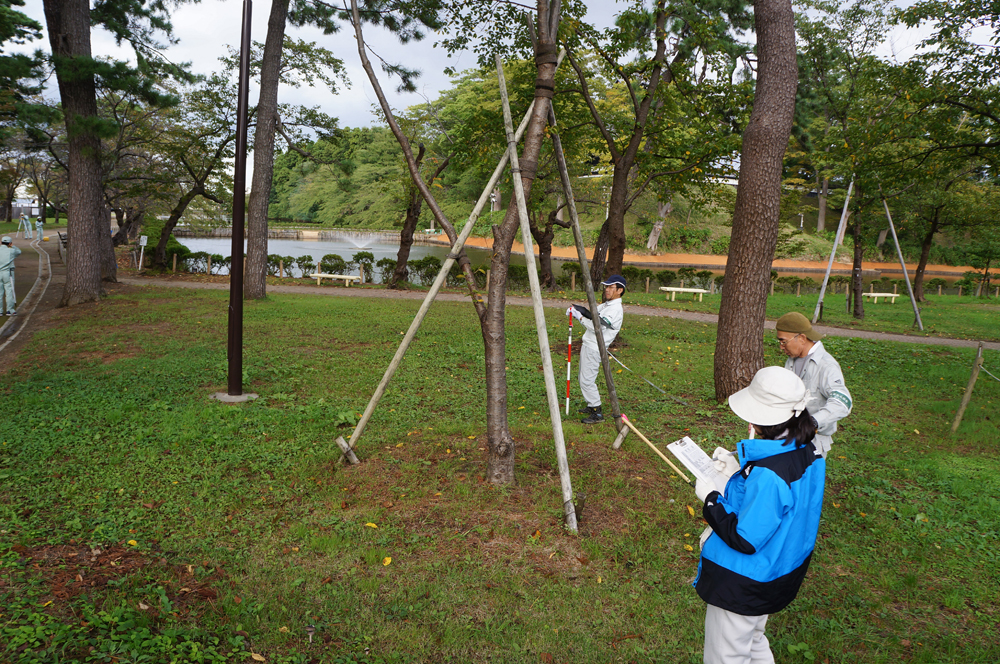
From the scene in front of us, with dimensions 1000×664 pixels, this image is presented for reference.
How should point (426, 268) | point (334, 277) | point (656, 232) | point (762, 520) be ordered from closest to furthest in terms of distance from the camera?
point (762, 520), point (334, 277), point (426, 268), point (656, 232)

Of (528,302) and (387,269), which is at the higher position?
(387,269)

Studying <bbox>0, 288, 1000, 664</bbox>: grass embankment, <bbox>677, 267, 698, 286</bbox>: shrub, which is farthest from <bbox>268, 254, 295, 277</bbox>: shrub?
<bbox>0, 288, 1000, 664</bbox>: grass embankment

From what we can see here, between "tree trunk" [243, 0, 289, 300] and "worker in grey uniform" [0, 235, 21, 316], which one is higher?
"tree trunk" [243, 0, 289, 300]

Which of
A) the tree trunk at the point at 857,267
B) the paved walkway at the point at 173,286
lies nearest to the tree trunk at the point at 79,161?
the paved walkway at the point at 173,286

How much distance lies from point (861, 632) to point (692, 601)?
968 mm

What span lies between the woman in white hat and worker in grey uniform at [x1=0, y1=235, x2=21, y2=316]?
15.2m

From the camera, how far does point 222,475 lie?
210 inches

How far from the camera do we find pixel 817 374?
13.9 feet

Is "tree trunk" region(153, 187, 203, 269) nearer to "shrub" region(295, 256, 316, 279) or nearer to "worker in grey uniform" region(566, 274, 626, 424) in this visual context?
"shrub" region(295, 256, 316, 279)

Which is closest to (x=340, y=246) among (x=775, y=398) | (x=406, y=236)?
(x=406, y=236)

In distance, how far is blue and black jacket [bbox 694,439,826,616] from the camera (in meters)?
2.43

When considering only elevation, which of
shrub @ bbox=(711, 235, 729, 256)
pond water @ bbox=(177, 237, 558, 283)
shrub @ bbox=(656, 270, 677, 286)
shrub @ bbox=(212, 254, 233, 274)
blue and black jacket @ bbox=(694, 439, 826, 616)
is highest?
shrub @ bbox=(711, 235, 729, 256)

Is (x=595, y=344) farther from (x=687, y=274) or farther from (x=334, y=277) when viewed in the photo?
(x=687, y=274)

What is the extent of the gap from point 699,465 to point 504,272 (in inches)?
101
